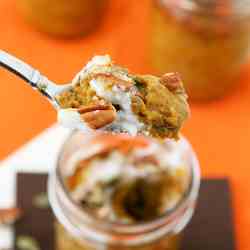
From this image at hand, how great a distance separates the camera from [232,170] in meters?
1.05

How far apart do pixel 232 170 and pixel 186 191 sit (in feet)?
0.82

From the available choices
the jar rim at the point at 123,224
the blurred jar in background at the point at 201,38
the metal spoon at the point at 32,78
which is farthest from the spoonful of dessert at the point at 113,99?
the blurred jar in background at the point at 201,38

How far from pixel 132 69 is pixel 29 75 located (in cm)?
51

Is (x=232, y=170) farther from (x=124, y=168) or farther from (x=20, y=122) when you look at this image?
(x=20, y=122)

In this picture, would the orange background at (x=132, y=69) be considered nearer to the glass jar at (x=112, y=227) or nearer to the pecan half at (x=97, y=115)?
the glass jar at (x=112, y=227)

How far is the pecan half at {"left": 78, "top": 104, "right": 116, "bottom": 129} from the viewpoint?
60cm

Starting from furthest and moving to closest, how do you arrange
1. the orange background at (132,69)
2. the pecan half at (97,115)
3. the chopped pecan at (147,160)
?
the orange background at (132,69), the chopped pecan at (147,160), the pecan half at (97,115)

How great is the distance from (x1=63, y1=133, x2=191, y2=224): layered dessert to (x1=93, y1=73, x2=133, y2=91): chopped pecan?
243 millimetres

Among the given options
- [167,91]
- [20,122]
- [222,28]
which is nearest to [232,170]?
[222,28]

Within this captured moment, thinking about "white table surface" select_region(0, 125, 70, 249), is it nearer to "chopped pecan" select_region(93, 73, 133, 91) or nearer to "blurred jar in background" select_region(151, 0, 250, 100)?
"blurred jar in background" select_region(151, 0, 250, 100)

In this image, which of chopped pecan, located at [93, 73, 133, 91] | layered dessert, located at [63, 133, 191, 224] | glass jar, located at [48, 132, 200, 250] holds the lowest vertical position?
glass jar, located at [48, 132, 200, 250]

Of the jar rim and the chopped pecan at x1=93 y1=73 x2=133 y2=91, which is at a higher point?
the chopped pecan at x1=93 y1=73 x2=133 y2=91

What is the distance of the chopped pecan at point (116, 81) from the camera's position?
62cm

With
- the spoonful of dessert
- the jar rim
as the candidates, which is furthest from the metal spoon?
the jar rim
